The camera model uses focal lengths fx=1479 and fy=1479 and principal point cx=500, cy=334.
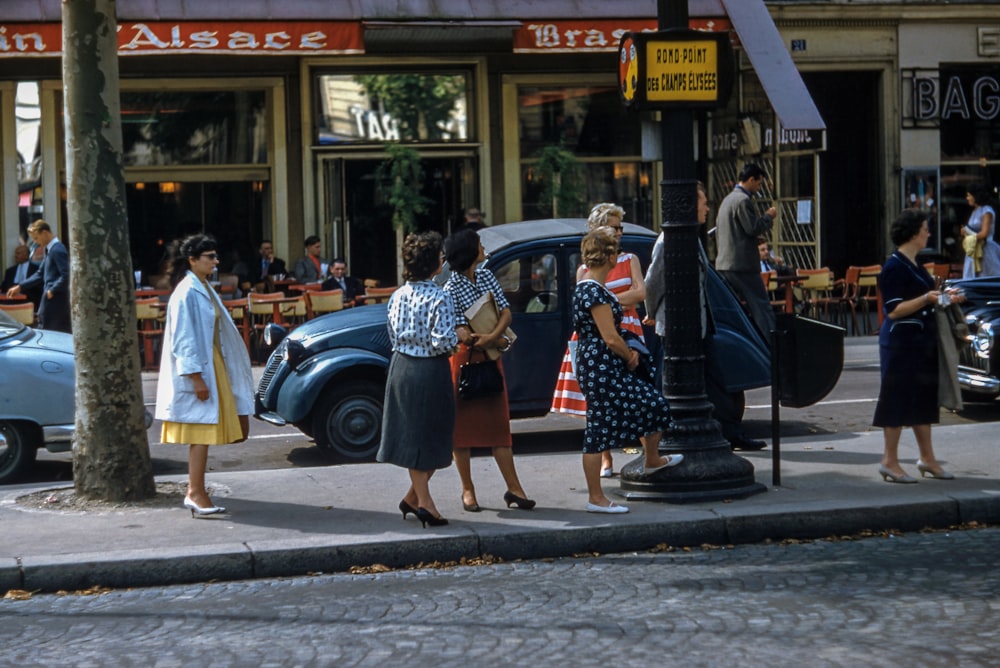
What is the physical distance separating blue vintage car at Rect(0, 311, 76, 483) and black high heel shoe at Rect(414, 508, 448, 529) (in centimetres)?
327

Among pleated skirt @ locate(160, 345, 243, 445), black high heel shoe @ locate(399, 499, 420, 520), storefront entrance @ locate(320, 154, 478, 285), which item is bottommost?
black high heel shoe @ locate(399, 499, 420, 520)

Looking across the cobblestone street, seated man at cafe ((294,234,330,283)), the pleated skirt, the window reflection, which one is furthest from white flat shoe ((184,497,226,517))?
the window reflection

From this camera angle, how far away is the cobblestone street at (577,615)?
5.68m

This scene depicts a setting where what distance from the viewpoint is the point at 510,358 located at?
1054 cm

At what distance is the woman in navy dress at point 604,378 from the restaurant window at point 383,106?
43.7ft

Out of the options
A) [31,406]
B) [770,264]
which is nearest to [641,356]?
[31,406]

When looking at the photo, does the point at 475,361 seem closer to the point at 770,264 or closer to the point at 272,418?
the point at 272,418

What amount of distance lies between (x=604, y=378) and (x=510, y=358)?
2511mm

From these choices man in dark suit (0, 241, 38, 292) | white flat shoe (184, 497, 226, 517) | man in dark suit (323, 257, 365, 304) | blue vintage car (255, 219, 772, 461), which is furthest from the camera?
man in dark suit (323, 257, 365, 304)

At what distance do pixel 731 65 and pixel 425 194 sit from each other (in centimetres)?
1310

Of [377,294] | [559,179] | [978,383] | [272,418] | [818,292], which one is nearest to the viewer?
[272,418]

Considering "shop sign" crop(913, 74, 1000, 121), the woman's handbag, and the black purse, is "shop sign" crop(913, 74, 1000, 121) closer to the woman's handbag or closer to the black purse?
the woman's handbag

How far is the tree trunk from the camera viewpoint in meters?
8.54

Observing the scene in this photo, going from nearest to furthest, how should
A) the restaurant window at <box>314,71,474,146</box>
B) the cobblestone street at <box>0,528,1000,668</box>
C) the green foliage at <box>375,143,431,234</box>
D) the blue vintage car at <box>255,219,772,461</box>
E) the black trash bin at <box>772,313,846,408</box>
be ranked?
1. the cobblestone street at <box>0,528,1000,668</box>
2. the black trash bin at <box>772,313,846,408</box>
3. the blue vintage car at <box>255,219,772,461</box>
4. the green foliage at <box>375,143,431,234</box>
5. the restaurant window at <box>314,71,474,146</box>
